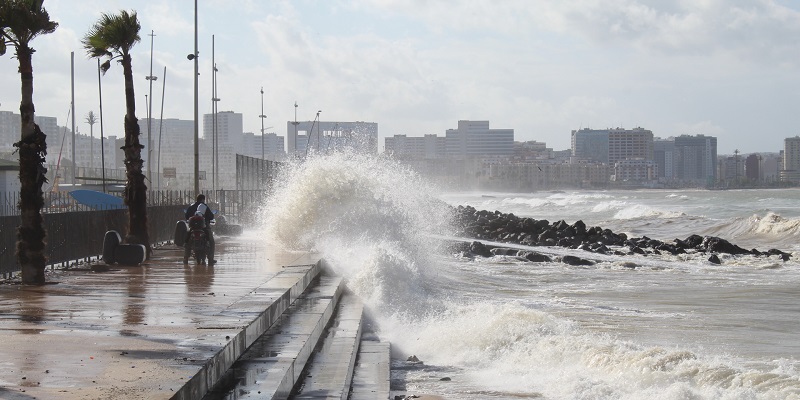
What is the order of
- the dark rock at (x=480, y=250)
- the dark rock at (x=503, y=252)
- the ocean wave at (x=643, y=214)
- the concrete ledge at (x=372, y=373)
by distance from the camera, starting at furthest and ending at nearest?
the ocean wave at (x=643, y=214) → the dark rock at (x=480, y=250) → the dark rock at (x=503, y=252) → the concrete ledge at (x=372, y=373)

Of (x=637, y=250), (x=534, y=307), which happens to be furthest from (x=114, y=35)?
(x=637, y=250)

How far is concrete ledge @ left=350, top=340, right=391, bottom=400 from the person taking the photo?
8.68 metres

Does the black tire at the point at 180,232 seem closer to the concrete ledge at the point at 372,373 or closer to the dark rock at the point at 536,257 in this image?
the concrete ledge at the point at 372,373

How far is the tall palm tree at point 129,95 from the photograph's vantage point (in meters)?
19.0

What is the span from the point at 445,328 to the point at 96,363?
6.14 meters

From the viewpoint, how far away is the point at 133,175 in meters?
19.2

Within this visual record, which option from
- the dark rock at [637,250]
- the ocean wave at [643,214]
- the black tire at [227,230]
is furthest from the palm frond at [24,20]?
the ocean wave at [643,214]

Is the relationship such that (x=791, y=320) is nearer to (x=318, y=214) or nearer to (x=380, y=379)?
(x=380, y=379)

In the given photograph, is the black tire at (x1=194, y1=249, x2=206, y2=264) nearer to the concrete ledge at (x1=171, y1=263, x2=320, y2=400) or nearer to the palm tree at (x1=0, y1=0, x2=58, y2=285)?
the concrete ledge at (x1=171, y1=263, x2=320, y2=400)

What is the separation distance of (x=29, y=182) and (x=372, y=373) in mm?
5758

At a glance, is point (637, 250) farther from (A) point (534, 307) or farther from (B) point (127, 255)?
(B) point (127, 255)

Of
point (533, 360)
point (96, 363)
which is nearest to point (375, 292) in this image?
point (533, 360)

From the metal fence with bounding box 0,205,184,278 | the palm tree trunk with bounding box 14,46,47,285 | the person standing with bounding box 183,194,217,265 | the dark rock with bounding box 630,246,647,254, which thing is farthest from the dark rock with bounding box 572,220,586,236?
the palm tree trunk with bounding box 14,46,47,285

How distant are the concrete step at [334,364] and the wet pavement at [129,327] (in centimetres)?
60
